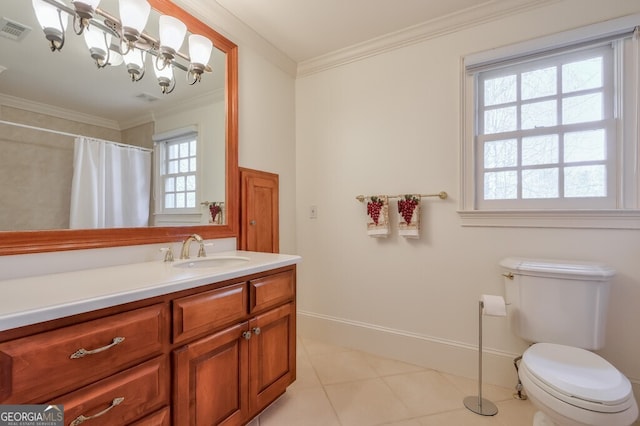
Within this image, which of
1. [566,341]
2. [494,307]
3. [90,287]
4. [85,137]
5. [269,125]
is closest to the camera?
[90,287]

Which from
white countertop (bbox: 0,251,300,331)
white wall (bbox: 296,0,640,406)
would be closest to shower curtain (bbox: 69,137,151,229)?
white countertop (bbox: 0,251,300,331)

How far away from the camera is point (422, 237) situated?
208 centimetres

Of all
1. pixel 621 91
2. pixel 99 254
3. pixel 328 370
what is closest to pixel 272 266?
pixel 99 254

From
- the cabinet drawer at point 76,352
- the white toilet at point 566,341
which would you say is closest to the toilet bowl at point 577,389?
the white toilet at point 566,341

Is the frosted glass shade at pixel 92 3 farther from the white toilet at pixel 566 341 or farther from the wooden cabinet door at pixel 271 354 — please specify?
the white toilet at pixel 566 341

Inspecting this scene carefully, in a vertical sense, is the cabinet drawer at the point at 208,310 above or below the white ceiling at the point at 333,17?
below

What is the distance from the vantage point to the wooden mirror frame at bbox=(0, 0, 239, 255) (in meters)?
1.12

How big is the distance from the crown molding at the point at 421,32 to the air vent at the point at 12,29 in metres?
1.83

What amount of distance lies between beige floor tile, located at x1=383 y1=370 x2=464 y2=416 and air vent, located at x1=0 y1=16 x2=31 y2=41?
2.51 m

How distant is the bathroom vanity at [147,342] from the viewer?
736mm

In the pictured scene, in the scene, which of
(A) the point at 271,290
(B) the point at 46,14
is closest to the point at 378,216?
(A) the point at 271,290

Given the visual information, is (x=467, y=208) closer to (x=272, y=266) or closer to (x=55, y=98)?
(x=272, y=266)

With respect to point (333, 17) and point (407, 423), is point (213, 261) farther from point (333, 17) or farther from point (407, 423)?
point (333, 17)

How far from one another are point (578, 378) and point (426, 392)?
0.86m
